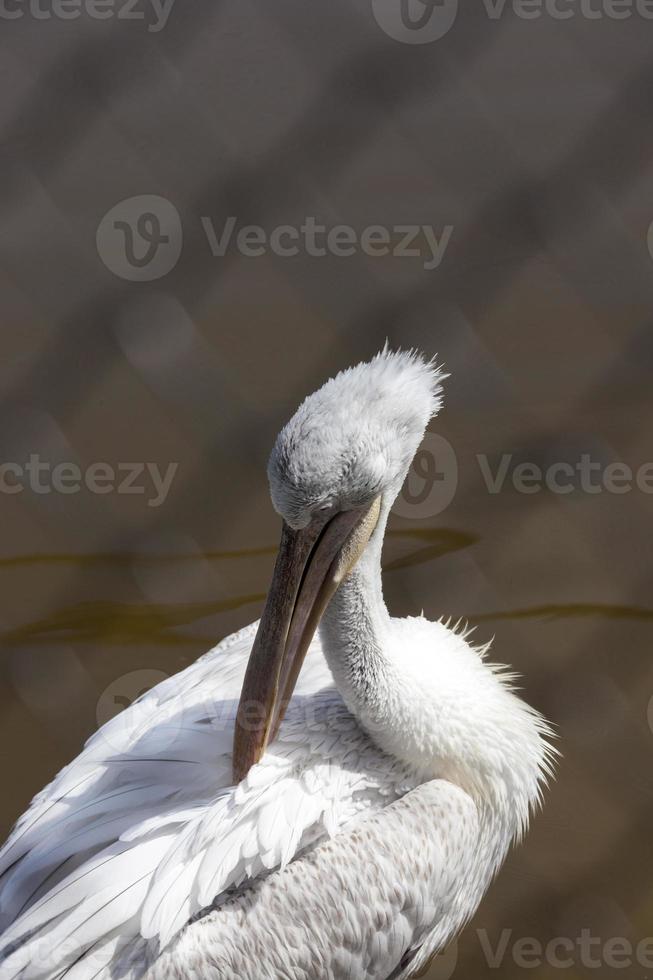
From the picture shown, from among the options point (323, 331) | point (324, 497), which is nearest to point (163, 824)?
point (324, 497)

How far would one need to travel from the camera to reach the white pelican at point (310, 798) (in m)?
1.24

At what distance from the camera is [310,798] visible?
130cm

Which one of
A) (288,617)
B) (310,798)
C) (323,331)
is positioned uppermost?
(323,331)

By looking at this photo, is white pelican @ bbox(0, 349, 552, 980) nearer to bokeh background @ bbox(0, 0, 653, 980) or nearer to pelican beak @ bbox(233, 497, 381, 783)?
pelican beak @ bbox(233, 497, 381, 783)

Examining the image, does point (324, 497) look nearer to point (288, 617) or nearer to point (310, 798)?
point (288, 617)

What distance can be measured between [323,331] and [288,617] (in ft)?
3.77

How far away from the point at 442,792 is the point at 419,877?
99 millimetres

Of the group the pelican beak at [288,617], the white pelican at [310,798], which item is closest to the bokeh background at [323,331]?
the white pelican at [310,798]

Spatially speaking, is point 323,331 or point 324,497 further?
point 323,331

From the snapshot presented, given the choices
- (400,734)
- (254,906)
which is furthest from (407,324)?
(254,906)

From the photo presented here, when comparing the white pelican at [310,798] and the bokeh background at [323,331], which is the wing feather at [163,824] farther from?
the bokeh background at [323,331]

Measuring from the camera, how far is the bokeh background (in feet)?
6.59

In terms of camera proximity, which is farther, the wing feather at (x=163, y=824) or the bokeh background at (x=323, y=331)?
the bokeh background at (x=323, y=331)

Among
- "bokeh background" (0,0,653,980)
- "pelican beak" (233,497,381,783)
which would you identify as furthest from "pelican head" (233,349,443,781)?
"bokeh background" (0,0,653,980)
